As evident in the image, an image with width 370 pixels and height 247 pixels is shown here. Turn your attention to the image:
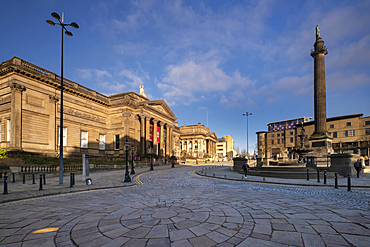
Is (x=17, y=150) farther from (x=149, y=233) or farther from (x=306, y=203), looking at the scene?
(x=306, y=203)

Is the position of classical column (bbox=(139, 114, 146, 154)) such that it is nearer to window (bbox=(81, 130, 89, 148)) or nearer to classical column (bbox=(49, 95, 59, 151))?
window (bbox=(81, 130, 89, 148))

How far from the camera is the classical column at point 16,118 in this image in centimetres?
2500

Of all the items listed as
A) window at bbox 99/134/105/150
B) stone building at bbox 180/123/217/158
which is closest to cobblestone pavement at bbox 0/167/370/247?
window at bbox 99/134/105/150

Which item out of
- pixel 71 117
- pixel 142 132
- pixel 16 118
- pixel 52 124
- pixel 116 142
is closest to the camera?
pixel 16 118

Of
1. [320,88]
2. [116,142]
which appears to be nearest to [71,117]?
[116,142]

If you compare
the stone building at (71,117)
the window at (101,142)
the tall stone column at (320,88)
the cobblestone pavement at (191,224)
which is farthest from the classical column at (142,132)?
the cobblestone pavement at (191,224)

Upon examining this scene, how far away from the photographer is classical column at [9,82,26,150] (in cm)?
2500

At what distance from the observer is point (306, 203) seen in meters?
7.55

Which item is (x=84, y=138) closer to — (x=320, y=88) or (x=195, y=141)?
(x=320, y=88)

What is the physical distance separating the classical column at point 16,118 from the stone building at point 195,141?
2933 inches

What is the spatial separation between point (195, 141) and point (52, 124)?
2985 inches

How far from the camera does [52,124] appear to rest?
30.4 metres

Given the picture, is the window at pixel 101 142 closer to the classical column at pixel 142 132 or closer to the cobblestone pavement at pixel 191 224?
the classical column at pixel 142 132

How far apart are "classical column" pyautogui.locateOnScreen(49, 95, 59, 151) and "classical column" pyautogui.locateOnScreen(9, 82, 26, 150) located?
449 centimetres
